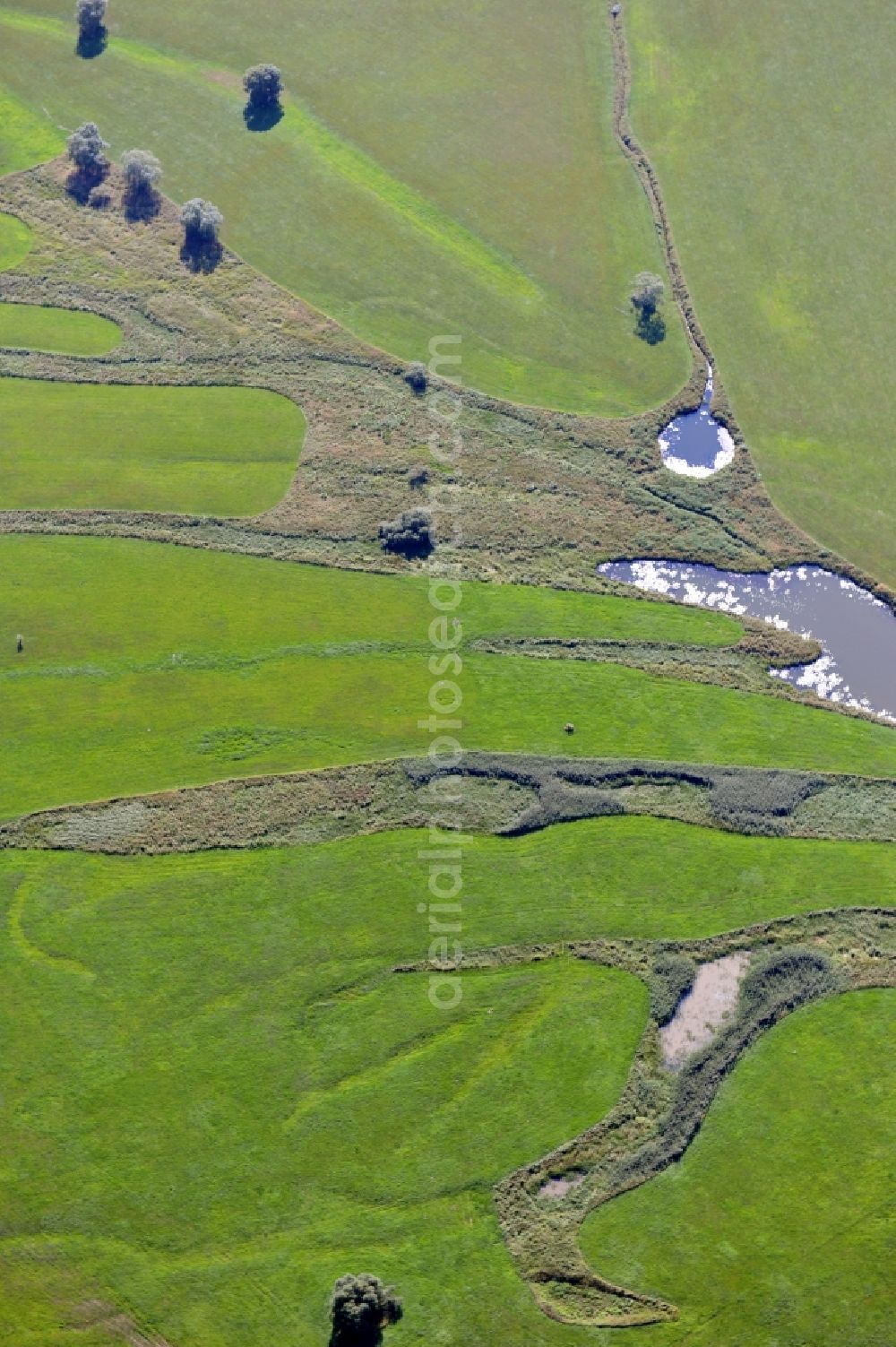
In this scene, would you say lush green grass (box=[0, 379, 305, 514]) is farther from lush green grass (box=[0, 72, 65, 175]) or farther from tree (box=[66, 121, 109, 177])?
lush green grass (box=[0, 72, 65, 175])

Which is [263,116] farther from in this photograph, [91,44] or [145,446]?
[145,446]

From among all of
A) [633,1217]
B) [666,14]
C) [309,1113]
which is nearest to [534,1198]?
[633,1217]

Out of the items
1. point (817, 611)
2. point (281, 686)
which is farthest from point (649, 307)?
point (281, 686)

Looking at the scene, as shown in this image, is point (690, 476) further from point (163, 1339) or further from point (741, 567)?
point (163, 1339)

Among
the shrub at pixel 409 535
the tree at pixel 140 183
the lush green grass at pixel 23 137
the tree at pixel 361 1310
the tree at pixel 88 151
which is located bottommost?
the tree at pixel 361 1310

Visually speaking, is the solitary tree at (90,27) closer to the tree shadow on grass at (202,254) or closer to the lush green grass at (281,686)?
the tree shadow on grass at (202,254)

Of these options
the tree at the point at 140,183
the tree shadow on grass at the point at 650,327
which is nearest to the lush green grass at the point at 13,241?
the tree at the point at 140,183
